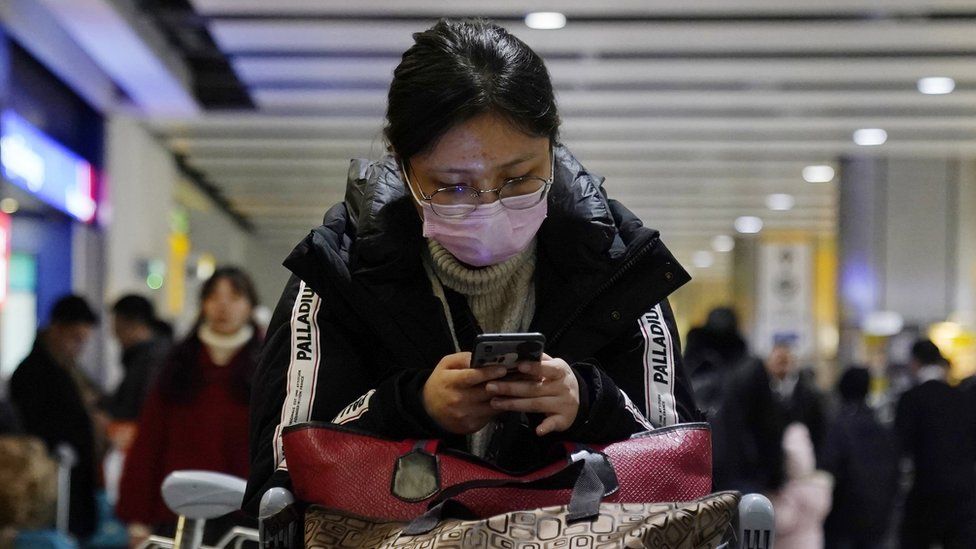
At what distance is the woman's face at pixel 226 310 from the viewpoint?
5609 mm

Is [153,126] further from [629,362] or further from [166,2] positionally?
[629,362]

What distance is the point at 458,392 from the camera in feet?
5.09

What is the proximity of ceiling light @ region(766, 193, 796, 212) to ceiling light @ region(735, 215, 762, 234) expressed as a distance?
125cm

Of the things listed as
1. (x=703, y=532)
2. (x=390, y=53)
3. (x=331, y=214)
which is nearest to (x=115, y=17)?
(x=390, y=53)

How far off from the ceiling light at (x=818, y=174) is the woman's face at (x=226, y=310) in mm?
13813

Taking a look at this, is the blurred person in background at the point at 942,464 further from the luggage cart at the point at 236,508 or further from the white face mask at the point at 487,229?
the white face mask at the point at 487,229

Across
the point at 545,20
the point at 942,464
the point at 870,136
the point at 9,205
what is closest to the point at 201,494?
the point at 942,464

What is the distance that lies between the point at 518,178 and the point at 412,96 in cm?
17

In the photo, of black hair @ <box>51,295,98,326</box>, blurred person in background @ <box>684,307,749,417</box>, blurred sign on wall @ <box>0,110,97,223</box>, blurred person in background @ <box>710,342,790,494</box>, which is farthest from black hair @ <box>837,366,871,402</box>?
blurred sign on wall @ <box>0,110,97,223</box>

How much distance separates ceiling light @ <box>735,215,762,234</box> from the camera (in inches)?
974

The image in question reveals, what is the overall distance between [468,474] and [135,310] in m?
6.82

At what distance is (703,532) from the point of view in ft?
4.70

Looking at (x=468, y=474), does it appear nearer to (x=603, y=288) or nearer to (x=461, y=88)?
(x=603, y=288)

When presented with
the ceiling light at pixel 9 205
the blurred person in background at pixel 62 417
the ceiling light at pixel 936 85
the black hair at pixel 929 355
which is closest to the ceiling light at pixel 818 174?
the ceiling light at pixel 936 85
